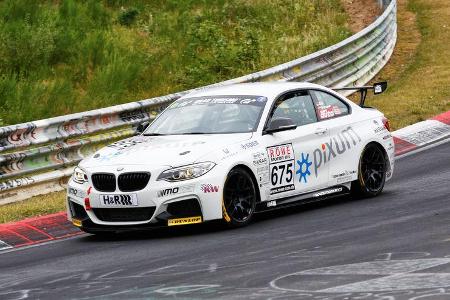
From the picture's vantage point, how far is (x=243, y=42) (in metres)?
24.9

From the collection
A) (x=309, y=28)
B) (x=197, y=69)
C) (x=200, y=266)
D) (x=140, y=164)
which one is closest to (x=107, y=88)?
(x=197, y=69)

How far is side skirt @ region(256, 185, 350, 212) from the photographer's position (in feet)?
41.1

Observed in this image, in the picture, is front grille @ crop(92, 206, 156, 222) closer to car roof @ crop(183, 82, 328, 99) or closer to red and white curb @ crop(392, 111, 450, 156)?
car roof @ crop(183, 82, 328, 99)

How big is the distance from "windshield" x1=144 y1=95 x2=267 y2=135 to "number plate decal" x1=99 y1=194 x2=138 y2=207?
1.40 meters

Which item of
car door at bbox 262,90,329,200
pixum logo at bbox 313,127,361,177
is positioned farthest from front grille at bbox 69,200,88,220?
pixum logo at bbox 313,127,361,177

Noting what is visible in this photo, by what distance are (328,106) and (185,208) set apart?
286 centimetres

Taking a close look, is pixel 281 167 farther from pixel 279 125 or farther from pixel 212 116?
pixel 212 116

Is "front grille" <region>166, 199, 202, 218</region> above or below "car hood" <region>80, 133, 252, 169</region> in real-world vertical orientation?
below

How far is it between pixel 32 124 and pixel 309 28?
13.5 meters

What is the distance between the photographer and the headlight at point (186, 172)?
1170cm

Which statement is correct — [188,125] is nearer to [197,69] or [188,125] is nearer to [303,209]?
[303,209]

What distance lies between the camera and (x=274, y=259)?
9898mm

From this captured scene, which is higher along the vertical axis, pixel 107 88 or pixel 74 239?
pixel 107 88

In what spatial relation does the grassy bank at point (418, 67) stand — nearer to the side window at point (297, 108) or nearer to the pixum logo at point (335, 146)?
the pixum logo at point (335, 146)
